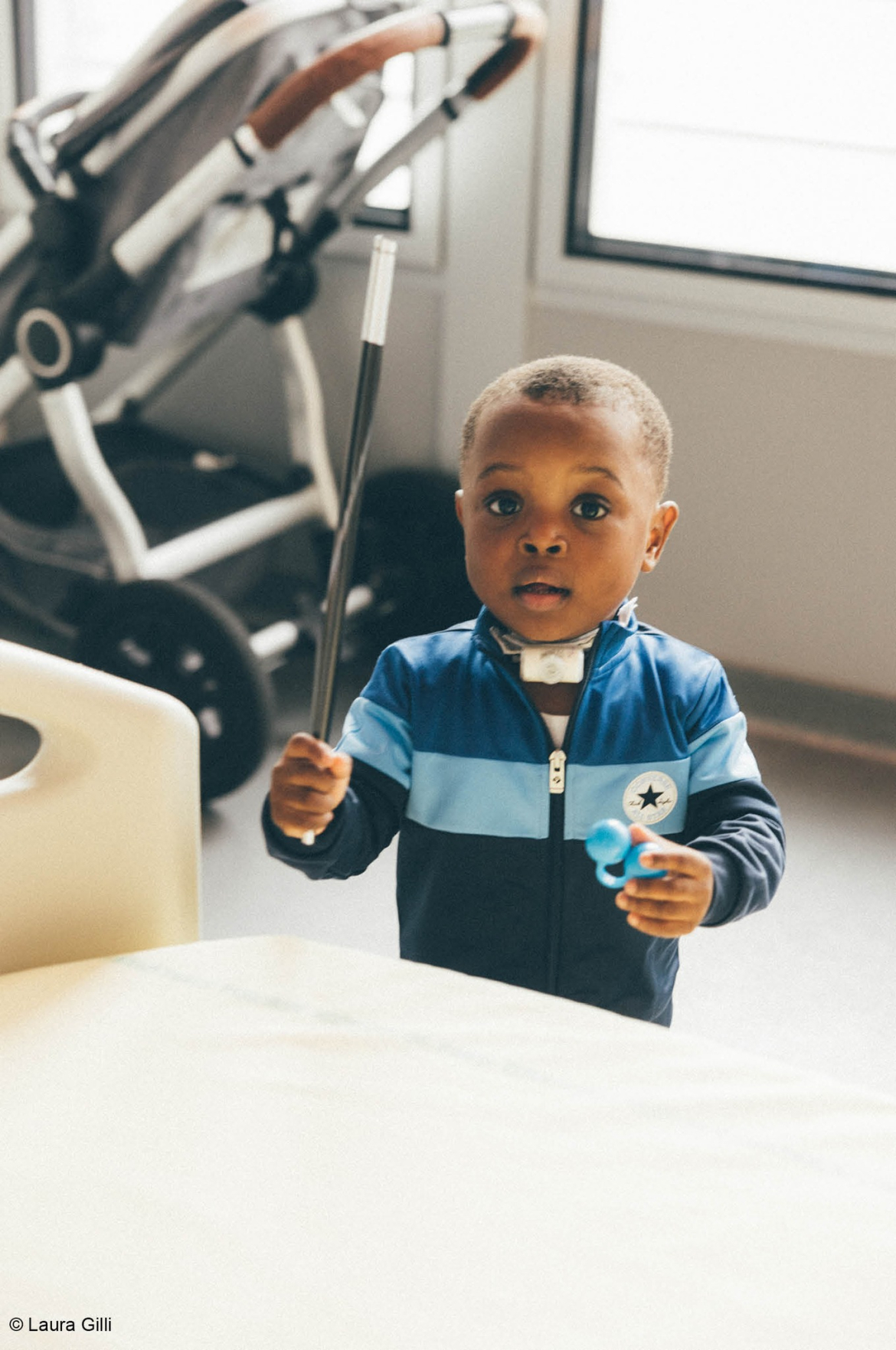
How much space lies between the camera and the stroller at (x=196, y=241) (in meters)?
1.86

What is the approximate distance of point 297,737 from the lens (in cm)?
77

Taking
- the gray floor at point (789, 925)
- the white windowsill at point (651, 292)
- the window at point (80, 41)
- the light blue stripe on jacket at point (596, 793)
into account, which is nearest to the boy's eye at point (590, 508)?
the light blue stripe on jacket at point (596, 793)

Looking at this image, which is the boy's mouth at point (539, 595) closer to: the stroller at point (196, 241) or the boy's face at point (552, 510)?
the boy's face at point (552, 510)

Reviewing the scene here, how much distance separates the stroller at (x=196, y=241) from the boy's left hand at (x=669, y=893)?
1.29 m

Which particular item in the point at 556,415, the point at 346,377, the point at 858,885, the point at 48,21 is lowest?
the point at 858,885

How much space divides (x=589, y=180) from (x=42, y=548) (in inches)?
42.4

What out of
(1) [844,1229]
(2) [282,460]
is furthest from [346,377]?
(1) [844,1229]

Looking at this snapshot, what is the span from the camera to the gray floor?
5.57 feet

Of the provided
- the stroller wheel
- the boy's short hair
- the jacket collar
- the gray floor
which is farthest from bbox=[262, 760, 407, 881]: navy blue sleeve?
the stroller wheel

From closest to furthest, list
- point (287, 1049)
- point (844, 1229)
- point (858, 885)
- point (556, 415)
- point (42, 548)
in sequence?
1. point (844, 1229)
2. point (287, 1049)
3. point (556, 415)
4. point (858, 885)
5. point (42, 548)

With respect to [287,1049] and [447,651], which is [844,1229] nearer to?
[287,1049]

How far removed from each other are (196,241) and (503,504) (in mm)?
1269

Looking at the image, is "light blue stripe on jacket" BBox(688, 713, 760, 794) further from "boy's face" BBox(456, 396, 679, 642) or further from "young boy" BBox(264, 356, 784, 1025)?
"boy's face" BBox(456, 396, 679, 642)

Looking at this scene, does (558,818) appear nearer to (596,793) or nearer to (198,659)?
(596,793)
